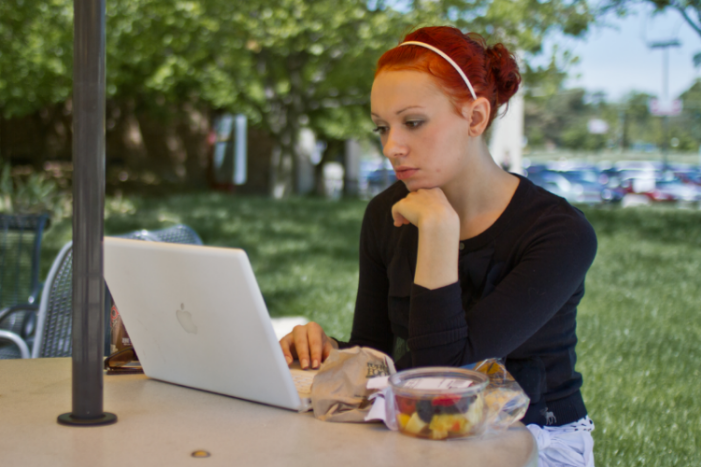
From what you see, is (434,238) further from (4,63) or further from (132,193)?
(132,193)

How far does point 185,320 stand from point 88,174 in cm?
33

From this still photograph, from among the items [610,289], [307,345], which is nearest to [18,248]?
[307,345]

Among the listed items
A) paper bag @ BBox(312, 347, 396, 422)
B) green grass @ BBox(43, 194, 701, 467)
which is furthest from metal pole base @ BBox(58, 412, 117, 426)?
green grass @ BBox(43, 194, 701, 467)

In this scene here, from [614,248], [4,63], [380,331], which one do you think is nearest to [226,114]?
[4,63]

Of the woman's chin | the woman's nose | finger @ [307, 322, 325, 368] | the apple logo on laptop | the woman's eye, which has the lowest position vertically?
finger @ [307, 322, 325, 368]

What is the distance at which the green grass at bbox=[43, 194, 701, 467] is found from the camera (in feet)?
12.3

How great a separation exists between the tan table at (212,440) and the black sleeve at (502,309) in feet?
0.82

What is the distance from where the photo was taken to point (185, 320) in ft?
4.47

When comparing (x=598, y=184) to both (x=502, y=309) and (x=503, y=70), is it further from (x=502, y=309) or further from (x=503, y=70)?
(x=502, y=309)

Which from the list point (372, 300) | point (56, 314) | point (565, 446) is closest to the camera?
point (565, 446)

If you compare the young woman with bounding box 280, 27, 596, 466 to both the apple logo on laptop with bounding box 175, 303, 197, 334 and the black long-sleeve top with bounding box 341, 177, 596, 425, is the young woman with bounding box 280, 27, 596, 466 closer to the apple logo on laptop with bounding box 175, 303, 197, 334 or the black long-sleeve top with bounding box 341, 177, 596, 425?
the black long-sleeve top with bounding box 341, 177, 596, 425

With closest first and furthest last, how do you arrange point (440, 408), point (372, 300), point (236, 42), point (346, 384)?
point (440, 408) → point (346, 384) → point (372, 300) → point (236, 42)

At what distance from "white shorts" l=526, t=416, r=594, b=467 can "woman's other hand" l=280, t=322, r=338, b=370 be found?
1.57 feet

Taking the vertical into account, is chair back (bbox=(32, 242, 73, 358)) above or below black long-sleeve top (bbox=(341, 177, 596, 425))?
below
